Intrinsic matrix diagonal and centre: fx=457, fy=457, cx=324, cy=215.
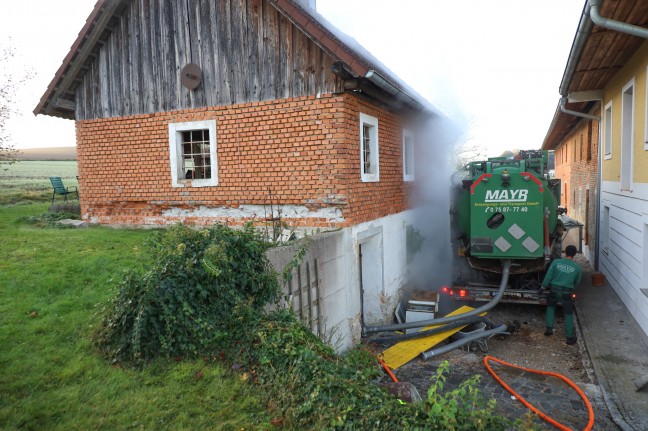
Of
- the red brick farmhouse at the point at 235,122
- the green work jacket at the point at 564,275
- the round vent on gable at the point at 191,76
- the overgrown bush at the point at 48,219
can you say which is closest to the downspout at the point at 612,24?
the red brick farmhouse at the point at 235,122

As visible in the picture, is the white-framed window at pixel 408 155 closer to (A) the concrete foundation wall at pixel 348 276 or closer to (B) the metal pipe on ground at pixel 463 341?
(A) the concrete foundation wall at pixel 348 276

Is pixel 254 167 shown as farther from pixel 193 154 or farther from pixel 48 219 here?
pixel 48 219

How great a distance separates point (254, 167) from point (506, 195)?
5.07 m

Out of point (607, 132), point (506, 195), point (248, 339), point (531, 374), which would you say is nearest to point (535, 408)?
point (531, 374)

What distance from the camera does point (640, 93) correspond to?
7.84 metres

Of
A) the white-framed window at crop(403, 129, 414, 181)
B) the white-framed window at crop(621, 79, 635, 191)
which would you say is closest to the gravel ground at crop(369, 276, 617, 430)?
the white-framed window at crop(621, 79, 635, 191)

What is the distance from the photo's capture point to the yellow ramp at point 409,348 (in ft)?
25.6

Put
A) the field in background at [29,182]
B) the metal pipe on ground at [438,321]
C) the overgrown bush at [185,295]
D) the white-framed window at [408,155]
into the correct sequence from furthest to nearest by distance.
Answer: the field in background at [29,182], the white-framed window at [408,155], the metal pipe on ground at [438,321], the overgrown bush at [185,295]

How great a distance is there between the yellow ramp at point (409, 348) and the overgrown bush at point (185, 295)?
10.7ft

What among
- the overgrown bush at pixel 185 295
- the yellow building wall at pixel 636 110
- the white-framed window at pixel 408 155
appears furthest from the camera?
the white-framed window at pixel 408 155

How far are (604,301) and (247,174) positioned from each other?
7.97 meters

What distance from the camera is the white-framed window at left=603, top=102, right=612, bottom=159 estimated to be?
35.5 feet

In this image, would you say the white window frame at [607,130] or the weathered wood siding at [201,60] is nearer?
the weathered wood siding at [201,60]

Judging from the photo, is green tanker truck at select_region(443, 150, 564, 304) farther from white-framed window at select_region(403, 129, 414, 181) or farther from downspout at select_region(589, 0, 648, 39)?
downspout at select_region(589, 0, 648, 39)
